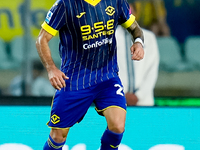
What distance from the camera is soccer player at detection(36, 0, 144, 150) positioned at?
2918 millimetres

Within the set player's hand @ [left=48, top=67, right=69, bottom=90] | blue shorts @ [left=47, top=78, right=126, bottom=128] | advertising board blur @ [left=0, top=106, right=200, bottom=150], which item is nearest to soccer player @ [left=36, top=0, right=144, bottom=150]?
blue shorts @ [left=47, top=78, right=126, bottom=128]

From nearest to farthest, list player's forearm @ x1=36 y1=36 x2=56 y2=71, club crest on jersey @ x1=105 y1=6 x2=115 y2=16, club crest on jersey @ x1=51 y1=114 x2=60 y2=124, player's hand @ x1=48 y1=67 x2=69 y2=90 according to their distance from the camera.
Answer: player's hand @ x1=48 y1=67 x2=69 y2=90
player's forearm @ x1=36 y1=36 x2=56 y2=71
club crest on jersey @ x1=105 y1=6 x2=115 y2=16
club crest on jersey @ x1=51 y1=114 x2=60 y2=124

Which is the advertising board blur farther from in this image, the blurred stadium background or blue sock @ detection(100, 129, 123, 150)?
blue sock @ detection(100, 129, 123, 150)

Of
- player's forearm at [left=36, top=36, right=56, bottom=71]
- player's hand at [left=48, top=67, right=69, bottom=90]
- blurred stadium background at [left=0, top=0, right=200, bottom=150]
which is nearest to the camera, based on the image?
player's hand at [left=48, top=67, right=69, bottom=90]

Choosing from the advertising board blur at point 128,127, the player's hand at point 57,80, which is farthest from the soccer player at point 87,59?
the advertising board blur at point 128,127

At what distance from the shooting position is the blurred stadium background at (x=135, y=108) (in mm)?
4035

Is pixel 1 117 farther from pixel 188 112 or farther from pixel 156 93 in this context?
pixel 188 112

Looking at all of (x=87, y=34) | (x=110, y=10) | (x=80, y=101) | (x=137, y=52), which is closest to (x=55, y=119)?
(x=80, y=101)

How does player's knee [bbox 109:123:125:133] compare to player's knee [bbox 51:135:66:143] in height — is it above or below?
above

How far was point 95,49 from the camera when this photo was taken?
303 cm

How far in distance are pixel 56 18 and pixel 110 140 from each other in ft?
3.20

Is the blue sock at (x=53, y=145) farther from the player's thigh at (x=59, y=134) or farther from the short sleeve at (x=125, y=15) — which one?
the short sleeve at (x=125, y=15)

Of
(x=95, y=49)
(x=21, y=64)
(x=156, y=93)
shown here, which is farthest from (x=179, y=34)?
(x=21, y=64)

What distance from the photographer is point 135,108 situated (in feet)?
13.4
